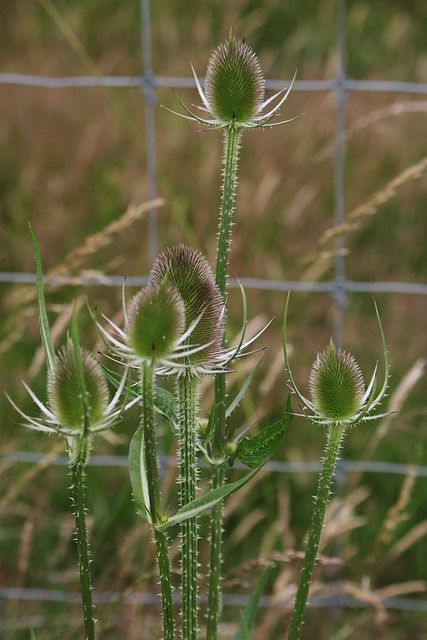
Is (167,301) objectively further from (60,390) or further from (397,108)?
(397,108)

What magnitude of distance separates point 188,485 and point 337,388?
0.14m

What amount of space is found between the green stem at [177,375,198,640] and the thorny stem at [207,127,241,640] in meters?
0.05

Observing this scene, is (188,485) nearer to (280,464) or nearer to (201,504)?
(201,504)

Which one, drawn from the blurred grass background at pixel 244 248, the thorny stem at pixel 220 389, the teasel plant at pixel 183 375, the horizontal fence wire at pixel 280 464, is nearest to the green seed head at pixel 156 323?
the teasel plant at pixel 183 375

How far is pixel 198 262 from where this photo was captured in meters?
→ 0.61

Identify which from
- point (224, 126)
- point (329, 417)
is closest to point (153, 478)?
point (329, 417)

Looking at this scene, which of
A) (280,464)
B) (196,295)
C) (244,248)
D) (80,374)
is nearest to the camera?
(80,374)

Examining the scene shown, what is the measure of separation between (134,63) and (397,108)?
89.2 inches

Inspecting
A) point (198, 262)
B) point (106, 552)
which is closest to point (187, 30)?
point (106, 552)

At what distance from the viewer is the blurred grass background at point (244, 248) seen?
150 centimetres

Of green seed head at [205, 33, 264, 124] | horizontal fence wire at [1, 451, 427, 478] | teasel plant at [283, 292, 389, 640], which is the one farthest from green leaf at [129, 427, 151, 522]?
horizontal fence wire at [1, 451, 427, 478]

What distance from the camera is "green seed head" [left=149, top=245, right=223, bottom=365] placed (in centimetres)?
59

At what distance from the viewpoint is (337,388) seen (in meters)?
0.61

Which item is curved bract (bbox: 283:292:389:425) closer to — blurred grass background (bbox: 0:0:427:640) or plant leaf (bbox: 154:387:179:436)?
plant leaf (bbox: 154:387:179:436)
